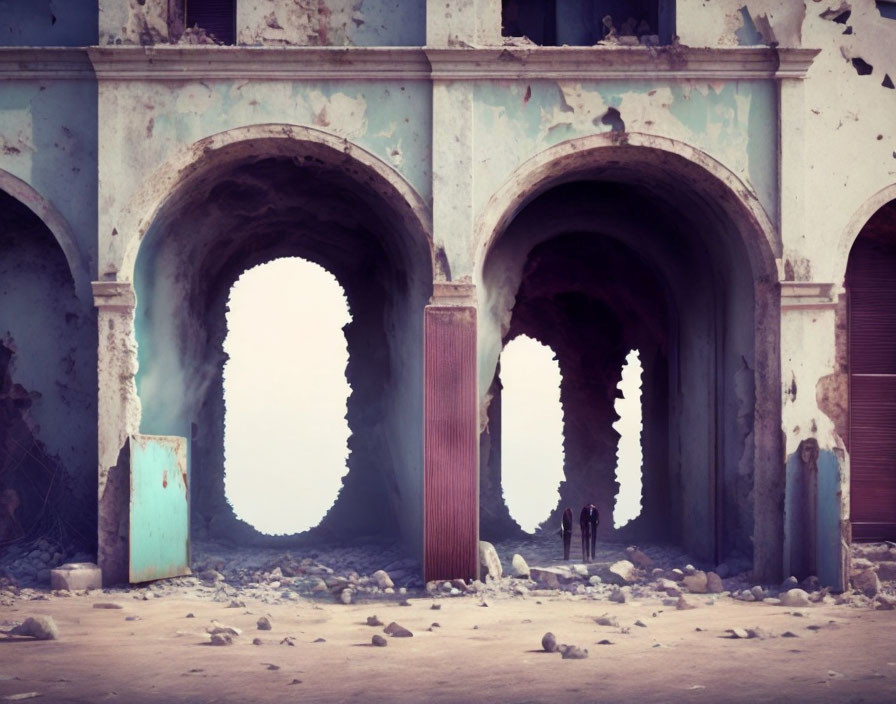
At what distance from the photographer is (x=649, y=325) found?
18.0 metres

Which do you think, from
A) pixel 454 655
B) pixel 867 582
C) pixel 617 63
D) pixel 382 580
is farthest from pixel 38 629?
pixel 867 582

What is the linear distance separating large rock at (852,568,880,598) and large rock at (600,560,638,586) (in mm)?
2175

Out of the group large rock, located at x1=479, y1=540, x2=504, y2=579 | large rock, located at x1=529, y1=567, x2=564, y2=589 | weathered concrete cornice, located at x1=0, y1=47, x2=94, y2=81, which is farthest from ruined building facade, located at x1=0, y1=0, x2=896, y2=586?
large rock, located at x1=529, y1=567, x2=564, y2=589

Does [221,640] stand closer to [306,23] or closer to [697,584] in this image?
[697,584]

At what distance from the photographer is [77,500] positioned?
581 inches

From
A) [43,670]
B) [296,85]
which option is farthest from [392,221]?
[43,670]

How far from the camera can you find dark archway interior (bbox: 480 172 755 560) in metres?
14.4

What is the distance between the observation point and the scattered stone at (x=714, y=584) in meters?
13.2

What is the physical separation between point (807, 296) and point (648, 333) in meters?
4.88

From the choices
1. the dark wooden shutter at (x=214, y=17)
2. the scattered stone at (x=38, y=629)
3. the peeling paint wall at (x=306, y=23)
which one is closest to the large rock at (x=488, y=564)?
the scattered stone at (x=38, y=629)

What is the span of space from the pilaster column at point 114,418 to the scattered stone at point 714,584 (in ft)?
18.8

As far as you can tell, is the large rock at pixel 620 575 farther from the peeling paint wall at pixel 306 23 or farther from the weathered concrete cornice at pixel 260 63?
the peeling paint wall at pixel 306 23

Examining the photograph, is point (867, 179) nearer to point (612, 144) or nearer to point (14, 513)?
point (612, 144)

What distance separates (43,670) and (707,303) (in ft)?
28.7
